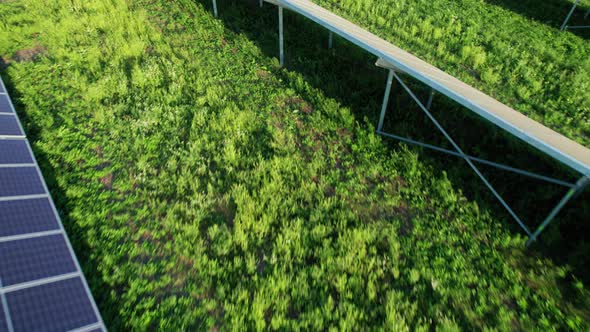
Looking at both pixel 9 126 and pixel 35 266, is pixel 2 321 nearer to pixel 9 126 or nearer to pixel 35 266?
pixel 35 266

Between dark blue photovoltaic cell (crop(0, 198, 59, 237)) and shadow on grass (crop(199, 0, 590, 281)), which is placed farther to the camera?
A: shadow on grass (crop(199, 0, 590, 281))

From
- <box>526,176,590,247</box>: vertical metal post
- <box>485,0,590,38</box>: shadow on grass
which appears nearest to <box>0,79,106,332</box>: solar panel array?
<box>526,176,590,247</box>: vertical metal post

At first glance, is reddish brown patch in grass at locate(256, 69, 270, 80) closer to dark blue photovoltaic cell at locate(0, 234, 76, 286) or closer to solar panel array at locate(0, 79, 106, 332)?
solar panel array at locate(0, 79, 106, 332)

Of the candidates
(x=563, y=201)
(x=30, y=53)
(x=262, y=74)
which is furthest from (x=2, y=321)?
(x=30, y=53)

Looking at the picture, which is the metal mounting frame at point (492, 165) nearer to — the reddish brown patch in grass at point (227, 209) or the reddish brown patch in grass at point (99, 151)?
the reddish brown patch in grass at point (227, 209)

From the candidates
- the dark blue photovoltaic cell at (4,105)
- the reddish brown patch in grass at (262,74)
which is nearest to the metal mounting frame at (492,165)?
the reddish brown patch in grass at (262,74)

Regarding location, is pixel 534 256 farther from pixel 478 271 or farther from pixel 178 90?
pixel 178 90
